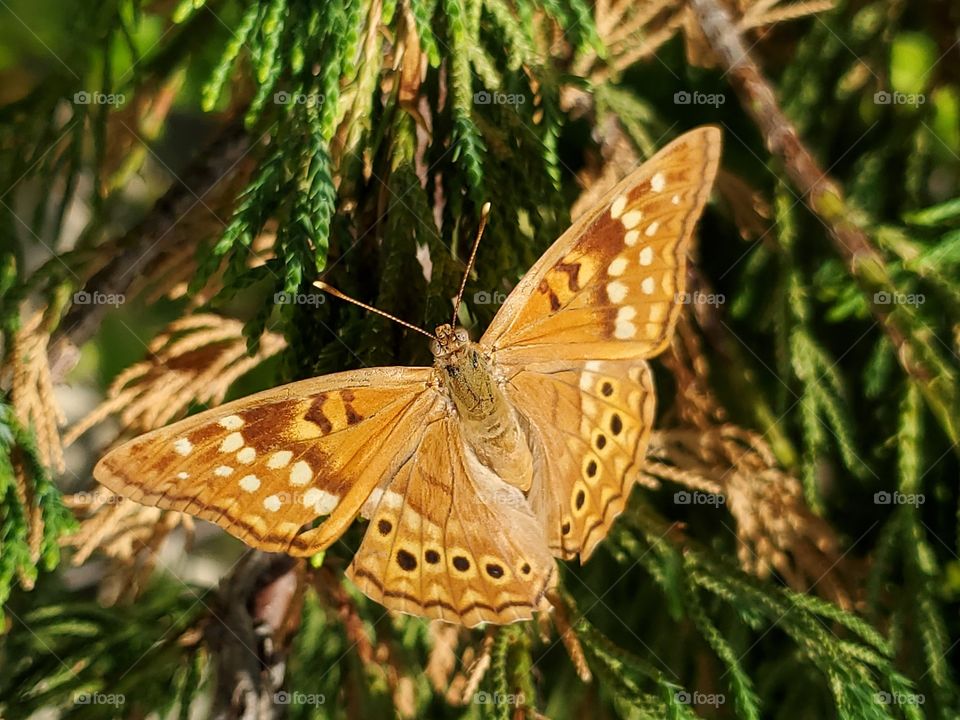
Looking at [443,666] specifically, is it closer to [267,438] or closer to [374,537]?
[374,537]

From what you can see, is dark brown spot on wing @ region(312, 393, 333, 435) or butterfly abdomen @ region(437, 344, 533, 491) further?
butterfly abdomen @ region(437, 344, 533, 491)

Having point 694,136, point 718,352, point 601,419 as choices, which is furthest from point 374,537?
point 718,352
